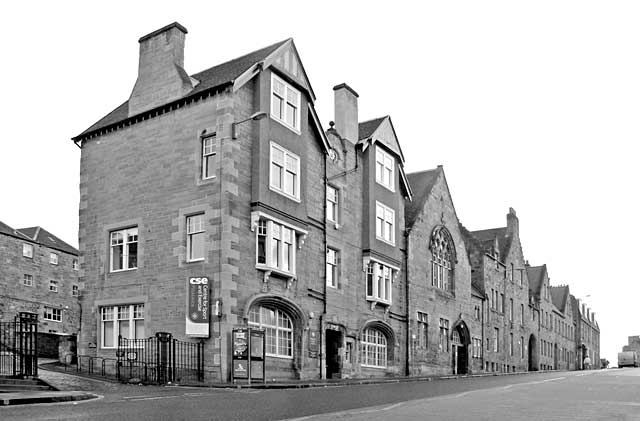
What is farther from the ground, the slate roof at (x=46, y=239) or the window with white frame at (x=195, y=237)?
the slate roof at (x=46, y=239)

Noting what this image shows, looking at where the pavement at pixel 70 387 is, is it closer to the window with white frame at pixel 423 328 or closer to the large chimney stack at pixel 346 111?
the large chimney stack at pixel 346 111

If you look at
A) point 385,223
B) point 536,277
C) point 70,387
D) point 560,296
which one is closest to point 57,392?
point 70,387

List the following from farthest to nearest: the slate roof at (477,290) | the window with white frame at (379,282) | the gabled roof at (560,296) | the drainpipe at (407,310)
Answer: the gabled roof at (560,296) < the slate roof at (477,290) < the drainpipe at (407,310) < the window with white frame at (379,282)

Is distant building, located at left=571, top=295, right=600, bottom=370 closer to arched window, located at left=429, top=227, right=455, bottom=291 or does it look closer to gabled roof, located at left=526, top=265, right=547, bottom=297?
gabled roof, located at left=526, top=265, right=547, bottom=297

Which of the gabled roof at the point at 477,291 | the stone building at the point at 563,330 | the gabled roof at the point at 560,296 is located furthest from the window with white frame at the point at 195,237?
the gabled roof at the point at 560,296

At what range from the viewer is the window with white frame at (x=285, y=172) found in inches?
1275

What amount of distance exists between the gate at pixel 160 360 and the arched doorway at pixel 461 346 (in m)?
24.7

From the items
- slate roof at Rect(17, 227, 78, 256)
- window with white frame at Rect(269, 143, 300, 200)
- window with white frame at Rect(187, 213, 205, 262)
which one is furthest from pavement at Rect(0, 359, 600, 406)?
slate roof at Rect(17, 227, 78, 256)

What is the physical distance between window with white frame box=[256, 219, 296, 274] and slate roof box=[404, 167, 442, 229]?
12755 millimetres

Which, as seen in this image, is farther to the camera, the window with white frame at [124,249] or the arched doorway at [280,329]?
the window with white frame at [124,249]

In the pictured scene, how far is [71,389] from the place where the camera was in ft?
70.9

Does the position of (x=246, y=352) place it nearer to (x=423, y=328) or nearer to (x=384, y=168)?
(x=384, y=168)

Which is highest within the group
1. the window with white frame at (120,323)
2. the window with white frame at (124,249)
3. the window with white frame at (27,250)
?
the window with white frame at (27,250)

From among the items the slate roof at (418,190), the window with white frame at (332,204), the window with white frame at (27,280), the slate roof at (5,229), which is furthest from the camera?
the window with white frame at (27,280)
